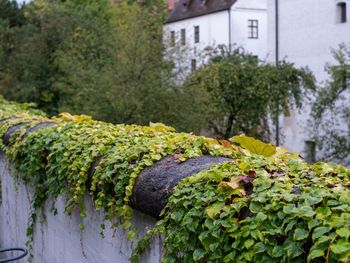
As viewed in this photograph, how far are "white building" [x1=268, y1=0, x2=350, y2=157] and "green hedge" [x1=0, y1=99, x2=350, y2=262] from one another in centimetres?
2046

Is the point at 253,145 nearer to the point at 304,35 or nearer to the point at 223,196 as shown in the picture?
the point at 223,196

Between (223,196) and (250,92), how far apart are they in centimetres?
2045

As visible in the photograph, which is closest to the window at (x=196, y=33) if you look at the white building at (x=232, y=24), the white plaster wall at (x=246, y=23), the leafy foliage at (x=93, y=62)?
the white building at (x=232, y=24)

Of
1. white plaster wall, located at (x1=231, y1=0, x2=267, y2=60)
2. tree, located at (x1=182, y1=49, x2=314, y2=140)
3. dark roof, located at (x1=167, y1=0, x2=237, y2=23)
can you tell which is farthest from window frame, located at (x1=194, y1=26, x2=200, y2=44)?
tree, located at (x1=182, y1=49, x2=314, y2=140)

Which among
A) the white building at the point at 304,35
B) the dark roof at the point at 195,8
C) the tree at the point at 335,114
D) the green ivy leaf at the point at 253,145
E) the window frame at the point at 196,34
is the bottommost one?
the tree at the point at 335,114

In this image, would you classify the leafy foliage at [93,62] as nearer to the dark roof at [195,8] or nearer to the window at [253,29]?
the dark roof at [195,8]

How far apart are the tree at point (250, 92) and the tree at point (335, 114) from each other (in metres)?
1.97

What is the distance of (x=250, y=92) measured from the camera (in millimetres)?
22422

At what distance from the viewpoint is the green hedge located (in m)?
1.83

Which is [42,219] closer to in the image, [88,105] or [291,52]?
[88,105]

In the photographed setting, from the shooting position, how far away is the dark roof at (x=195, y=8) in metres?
40.6

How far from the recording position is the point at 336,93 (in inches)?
802

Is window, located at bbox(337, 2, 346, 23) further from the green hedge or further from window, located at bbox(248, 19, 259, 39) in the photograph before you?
the green hedge

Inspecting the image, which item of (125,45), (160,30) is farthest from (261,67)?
(125,45)
